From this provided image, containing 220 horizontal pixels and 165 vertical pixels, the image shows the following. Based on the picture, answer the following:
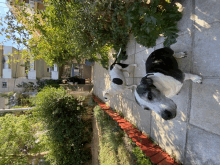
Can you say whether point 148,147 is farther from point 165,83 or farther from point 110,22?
point 110,22

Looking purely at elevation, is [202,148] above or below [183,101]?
below

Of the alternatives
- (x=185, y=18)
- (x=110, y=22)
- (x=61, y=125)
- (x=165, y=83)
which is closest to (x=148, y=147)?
(x=165, y=83)

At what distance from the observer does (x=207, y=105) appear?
1960mm

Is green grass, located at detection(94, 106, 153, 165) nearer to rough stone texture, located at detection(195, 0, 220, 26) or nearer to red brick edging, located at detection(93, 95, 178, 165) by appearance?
red brick edging, located at detection(93, 95, 178, 165)

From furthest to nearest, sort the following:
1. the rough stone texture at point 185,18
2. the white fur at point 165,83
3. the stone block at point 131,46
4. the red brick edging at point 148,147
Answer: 1. the stone block at point 131,46
2. the red brick edging at point 148,147
3. the rough stone texture at point 185,18
4. the white fur at point 165,83

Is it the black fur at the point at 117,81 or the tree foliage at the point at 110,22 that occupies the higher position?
the tree foliage at the point at 110,22

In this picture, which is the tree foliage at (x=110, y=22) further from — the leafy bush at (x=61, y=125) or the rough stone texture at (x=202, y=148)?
the leafy bush at (x=61, y=125)

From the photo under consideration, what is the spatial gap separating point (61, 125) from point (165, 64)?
5.64 metres

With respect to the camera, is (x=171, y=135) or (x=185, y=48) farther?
(x=171, y=135)

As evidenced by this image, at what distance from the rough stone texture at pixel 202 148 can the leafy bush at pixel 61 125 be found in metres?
4.98

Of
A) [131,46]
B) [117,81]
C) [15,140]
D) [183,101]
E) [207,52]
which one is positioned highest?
[131,46]

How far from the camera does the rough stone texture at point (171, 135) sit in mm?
2332

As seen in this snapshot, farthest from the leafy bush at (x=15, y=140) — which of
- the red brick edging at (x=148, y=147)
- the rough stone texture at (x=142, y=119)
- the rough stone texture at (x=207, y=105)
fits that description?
the rough stone texture at (x=207, y=105)

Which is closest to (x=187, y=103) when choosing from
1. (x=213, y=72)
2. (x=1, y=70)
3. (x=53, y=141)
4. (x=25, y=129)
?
(x=213, y=72)
